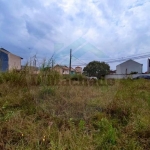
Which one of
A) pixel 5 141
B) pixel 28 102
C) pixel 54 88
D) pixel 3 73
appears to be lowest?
pixel 5 141

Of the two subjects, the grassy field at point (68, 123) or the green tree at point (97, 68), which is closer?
the grassy field at point (68, 123)

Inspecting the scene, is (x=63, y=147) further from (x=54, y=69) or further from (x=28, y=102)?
(x=54, y=69)

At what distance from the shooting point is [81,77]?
5.80 m

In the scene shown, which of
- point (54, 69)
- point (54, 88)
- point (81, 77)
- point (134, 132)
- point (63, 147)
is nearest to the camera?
point (63, 147)

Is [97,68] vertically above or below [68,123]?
above

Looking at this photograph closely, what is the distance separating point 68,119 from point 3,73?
3693mm

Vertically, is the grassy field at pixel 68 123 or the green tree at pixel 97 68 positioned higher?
the green tree at pixel 97 68

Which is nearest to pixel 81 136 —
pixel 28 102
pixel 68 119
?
pixel 68 119

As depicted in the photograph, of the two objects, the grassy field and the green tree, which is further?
the green tree

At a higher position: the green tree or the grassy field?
the green tree

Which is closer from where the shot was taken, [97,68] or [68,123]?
[68,123]

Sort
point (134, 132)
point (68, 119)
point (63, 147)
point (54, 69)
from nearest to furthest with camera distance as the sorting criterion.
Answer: point (63, 147)
point (134, 132)
point (68, 119)
point (54, 69)

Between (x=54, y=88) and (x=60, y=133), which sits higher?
(x=54, y=88)

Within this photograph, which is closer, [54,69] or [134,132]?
[134,132]
